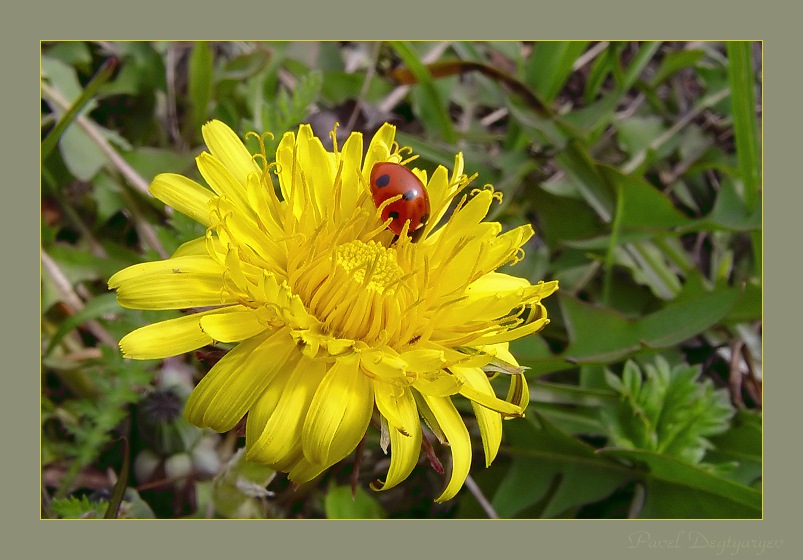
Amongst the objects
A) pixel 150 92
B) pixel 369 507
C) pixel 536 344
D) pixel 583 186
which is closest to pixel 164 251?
pixel 150 92

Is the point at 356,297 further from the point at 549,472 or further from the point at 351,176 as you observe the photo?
the point at 549,472

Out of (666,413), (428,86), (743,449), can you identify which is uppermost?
(428,86)

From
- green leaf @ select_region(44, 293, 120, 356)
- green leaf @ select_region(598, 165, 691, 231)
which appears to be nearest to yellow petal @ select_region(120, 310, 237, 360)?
green leaf @ select_region(44, 293, 120, 356)

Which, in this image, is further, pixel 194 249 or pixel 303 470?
pixel 194 249

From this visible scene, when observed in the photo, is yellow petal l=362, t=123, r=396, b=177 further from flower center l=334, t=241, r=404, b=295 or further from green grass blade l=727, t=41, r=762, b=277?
green grass blade l=727, t=41, r=762, b=277

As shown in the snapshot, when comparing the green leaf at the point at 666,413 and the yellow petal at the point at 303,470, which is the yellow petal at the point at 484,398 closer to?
the yellow petal at the point at 303,470

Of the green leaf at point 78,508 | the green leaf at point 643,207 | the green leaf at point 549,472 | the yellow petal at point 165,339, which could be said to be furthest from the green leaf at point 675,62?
the green leaf at point 78,508

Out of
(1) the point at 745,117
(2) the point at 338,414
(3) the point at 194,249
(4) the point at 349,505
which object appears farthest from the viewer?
(1) the point at 745,117

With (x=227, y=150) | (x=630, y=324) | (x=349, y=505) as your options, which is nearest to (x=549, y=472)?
(x=630, y=324)
